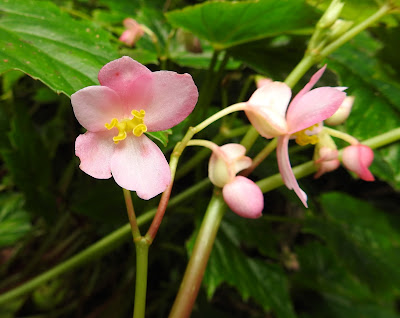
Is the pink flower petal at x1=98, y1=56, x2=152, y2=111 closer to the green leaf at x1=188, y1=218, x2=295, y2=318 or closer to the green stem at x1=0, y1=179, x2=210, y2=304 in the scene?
the green stem at x1=0, y1=179, x2=210, y2=304

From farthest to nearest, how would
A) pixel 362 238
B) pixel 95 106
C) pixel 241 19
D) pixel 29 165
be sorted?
pixel 362 238, pixel 29 165, pixel 241 19, pixel 95 106

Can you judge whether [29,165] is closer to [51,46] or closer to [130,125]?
[51,46]

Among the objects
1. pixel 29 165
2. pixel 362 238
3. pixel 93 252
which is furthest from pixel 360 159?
pixel 362 238

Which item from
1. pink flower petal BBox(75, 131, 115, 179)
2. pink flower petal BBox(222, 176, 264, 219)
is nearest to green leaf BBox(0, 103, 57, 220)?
pink flower petal BBox(75, 131, 115, 179)

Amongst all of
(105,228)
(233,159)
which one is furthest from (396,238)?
(233,159)

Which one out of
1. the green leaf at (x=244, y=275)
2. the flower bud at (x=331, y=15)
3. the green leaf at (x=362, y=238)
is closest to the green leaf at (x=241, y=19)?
the flower bud at (x=331, y=15)
